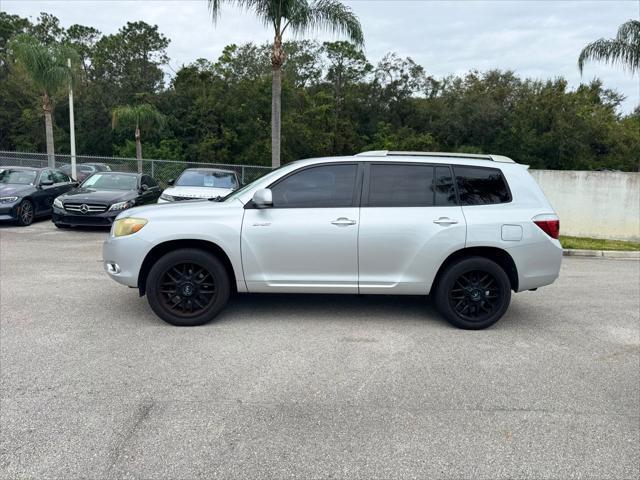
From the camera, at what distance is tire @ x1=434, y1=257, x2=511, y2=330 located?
5.44m

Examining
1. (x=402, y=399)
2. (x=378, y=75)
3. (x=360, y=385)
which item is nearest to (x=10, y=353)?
(x=360, y=385)

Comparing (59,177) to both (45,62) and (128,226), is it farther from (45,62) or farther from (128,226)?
(128,226)

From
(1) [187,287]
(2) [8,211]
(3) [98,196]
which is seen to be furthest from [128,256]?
(2) [8,211]

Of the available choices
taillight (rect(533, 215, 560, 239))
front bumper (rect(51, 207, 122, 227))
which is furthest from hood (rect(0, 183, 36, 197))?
taillight (rect(533, 215, 560, 239))

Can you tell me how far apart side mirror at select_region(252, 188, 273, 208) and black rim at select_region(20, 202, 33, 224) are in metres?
9.84

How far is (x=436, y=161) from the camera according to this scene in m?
5.64

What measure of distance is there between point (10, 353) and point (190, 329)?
5.22 ft

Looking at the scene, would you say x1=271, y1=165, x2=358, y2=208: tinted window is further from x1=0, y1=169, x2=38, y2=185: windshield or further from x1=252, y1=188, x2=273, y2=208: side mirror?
x1=0, y1=169, x2=38, y2=185: windshield

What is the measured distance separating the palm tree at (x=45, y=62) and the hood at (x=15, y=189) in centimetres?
714

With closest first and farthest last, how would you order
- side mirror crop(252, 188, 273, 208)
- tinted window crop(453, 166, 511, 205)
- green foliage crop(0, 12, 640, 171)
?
side mirror crop(252, 188, 273, 208) < tinted window crop(453, 166, 511, 205) < green foliage crop(0, 12, 640, 171)

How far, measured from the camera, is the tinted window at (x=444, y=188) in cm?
551

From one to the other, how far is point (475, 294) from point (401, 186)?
1.40 meters

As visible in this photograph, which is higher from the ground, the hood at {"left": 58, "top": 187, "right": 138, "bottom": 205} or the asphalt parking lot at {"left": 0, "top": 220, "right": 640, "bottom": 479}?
the hood at {"left": 58, "top": 187, "right": 138, "bottom": 205}

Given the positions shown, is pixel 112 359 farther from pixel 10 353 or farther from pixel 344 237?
pixel 344 237
